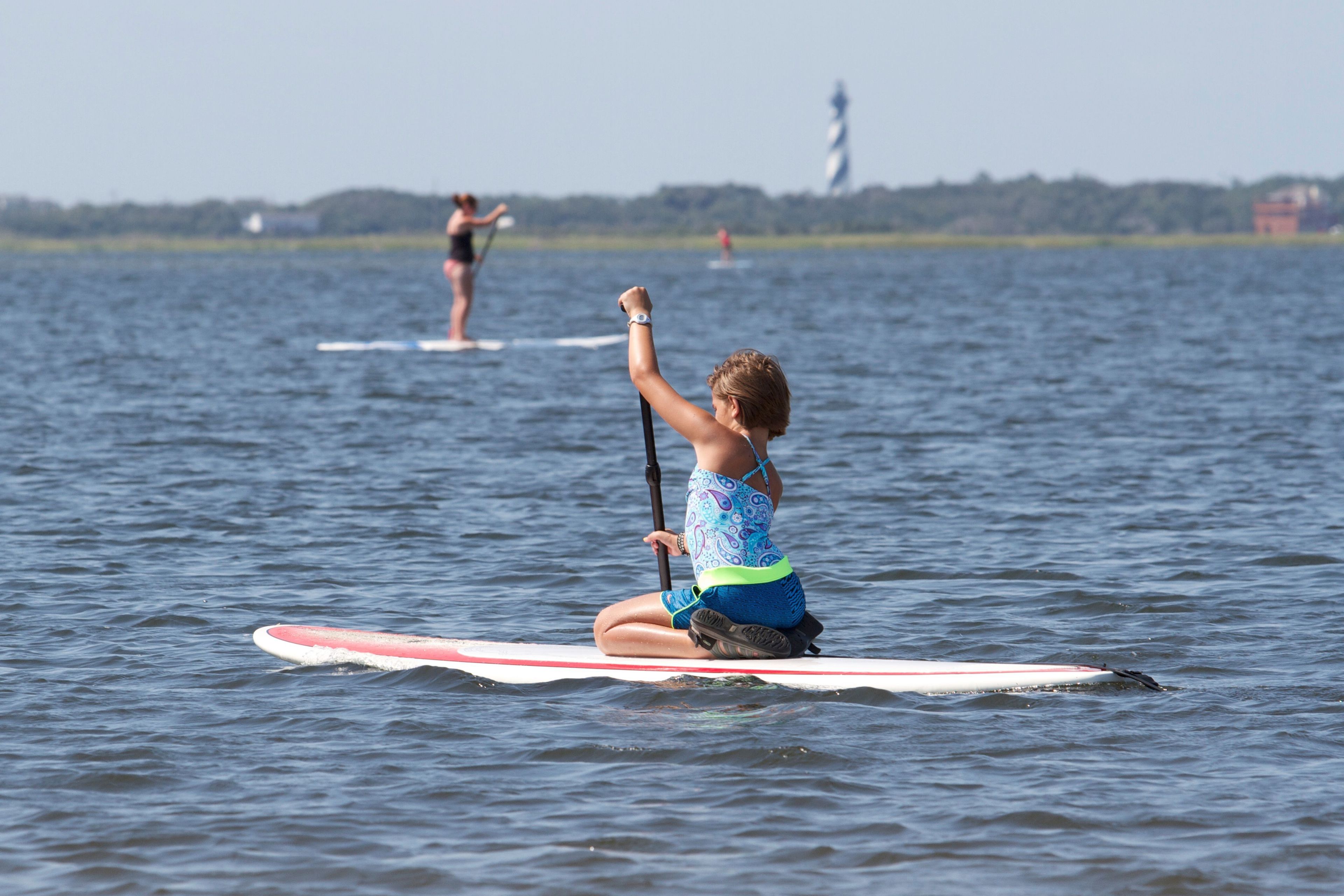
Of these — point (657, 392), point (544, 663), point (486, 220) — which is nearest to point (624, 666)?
→ point (544, 663)

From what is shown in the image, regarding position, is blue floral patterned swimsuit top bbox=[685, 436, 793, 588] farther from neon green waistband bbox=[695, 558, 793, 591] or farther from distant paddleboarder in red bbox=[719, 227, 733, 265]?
distant paddleboarder in red bbox=[719, 227, 733, 265]

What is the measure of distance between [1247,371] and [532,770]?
20.2 meters

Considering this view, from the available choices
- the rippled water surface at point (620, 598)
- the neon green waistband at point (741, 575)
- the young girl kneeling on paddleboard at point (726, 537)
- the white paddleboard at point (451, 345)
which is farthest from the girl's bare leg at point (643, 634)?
the white paddleboard at point (451, 345)

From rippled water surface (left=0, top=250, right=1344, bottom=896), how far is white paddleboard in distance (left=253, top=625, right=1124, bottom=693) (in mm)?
84

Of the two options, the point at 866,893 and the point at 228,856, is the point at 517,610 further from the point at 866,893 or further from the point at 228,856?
the point at 866,893

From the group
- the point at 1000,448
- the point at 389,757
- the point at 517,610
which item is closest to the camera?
the point at 389,757

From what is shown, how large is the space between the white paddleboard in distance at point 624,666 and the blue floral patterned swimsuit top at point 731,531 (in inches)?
18.1

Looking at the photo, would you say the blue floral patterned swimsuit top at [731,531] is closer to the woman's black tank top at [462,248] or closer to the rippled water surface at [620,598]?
the rippled water surface at [620,598]

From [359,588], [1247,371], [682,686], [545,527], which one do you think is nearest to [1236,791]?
[682,686]

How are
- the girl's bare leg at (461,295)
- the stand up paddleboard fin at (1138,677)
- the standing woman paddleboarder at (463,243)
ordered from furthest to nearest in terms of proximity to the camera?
the girl's bare leg at (461,295), the standing woman paddleboarder at (463,243), the stand up paddleboard fin at (1138,677)

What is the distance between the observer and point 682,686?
23.1ft

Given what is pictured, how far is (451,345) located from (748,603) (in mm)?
19464

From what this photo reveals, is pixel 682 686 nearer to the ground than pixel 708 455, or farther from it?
nearer to the ground

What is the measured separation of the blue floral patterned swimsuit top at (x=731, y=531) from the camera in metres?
6.68
